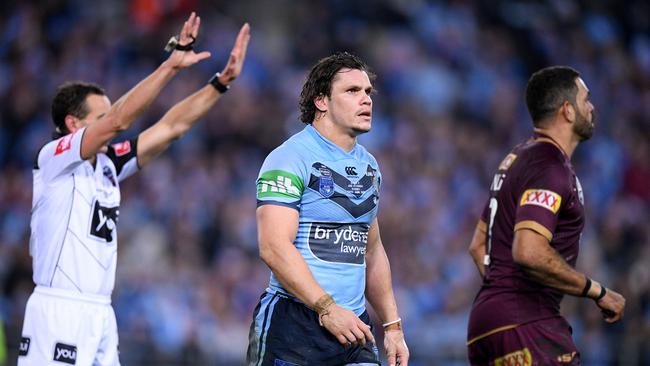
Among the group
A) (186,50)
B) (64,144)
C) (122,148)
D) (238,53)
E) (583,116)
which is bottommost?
(64,144)

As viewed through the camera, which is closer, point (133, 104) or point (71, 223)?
point (133, 104)

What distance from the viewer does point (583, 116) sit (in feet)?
25.4

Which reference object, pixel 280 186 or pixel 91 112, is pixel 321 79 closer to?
pixel 280 186

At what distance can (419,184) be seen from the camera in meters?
16.8

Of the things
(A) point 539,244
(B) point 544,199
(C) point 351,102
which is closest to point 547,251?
(A) point 539,244

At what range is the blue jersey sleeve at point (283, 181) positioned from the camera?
6750 mm

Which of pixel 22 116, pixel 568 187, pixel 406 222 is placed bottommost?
pixel 568 187

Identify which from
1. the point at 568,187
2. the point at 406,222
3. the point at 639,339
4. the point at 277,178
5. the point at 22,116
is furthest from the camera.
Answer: the point at 22,116

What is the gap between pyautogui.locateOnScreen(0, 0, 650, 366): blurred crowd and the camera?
1466 cm

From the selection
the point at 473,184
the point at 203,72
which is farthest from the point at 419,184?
the point at 203,72

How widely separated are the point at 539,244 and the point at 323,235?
1.35 meters

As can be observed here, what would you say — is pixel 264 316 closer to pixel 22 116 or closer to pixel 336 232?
pixel 336 232

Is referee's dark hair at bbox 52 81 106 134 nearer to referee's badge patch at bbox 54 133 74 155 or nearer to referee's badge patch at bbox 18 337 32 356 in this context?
referee's badge patch at bbox 54 133 74 155

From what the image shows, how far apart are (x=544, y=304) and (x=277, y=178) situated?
1946 mm
